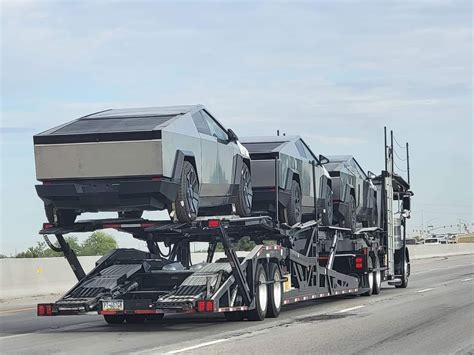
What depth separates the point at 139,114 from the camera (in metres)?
14.8

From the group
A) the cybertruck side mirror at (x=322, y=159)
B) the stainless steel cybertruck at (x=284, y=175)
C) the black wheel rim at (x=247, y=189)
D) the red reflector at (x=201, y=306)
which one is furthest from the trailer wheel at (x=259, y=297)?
the cybertruck side mirror at (x=322, y=159)

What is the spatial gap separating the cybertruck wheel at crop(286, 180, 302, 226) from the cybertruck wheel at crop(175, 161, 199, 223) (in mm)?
3564

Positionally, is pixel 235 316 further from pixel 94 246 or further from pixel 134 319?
pixel 94 246

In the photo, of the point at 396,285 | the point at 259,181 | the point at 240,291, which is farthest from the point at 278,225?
the point at 396,285

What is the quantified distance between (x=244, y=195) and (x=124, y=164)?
3.06 m

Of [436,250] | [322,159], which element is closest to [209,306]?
[322,159]

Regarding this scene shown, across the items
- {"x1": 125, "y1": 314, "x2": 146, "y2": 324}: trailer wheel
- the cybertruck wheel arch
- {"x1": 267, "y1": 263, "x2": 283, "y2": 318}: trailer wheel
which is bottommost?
{"x1": 125, "y1": 314, "x2": 146, "y2": 324}: trailer wheel

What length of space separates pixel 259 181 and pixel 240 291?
269 cm

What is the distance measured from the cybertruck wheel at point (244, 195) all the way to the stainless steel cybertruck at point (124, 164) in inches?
51.9

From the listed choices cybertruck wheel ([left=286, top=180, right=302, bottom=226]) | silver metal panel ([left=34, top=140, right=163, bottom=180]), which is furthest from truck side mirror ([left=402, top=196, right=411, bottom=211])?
silver metal panel ([left=34, top=140, right=163, bottom=180])

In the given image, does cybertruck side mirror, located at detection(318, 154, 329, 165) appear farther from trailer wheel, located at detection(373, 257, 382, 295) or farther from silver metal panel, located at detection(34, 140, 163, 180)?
silver metal panel, located at detection(34, 140, 163, 180)

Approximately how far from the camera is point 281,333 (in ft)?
45.8

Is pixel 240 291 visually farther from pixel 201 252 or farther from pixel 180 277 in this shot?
pixel 201 252

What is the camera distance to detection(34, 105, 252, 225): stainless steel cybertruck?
1365 centimetres
